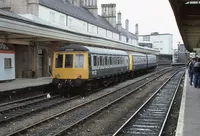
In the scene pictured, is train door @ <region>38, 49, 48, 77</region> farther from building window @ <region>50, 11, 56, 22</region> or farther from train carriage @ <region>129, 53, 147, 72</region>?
train carriage @ <region>129, 53, 147, 72</region>

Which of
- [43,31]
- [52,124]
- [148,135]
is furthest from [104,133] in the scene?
[43,31]

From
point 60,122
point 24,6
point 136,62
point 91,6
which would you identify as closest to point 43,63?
point 24,6

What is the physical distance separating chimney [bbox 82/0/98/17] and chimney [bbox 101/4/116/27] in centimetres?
992

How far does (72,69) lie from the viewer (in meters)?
19.1

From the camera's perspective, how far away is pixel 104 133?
33.3ft

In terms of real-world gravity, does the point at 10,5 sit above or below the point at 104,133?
above

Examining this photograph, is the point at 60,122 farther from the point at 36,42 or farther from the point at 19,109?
the point at 36,42

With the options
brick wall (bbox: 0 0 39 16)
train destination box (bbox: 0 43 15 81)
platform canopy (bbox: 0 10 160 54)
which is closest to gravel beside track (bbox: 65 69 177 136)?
platform canopy (bbox: 0 10 160 54)

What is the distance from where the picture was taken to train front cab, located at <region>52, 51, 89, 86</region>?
62.4ft

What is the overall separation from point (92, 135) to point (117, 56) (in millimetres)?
17159

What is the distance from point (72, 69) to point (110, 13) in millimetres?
58787

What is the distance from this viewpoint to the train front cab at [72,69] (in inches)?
749

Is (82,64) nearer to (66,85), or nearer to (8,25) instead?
(66,85)

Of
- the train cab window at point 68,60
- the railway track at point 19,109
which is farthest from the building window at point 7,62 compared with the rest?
the railway track at point 19,109
